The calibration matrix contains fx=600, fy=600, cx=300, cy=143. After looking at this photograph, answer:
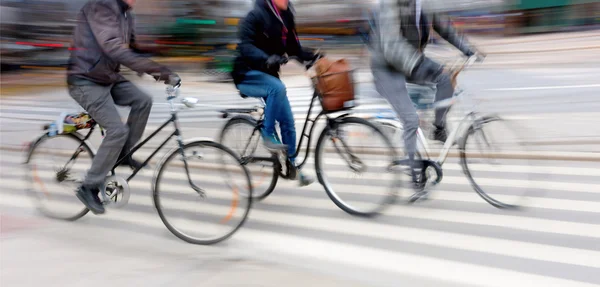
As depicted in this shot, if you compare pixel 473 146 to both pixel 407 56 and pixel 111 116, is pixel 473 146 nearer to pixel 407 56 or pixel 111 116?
pixel 407 56

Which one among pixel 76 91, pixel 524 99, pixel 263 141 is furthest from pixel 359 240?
pixel 524 99

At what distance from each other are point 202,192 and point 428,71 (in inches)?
72.2

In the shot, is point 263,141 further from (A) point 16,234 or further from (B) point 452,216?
(A) point 16,234

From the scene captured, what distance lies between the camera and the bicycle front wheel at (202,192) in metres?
4.00

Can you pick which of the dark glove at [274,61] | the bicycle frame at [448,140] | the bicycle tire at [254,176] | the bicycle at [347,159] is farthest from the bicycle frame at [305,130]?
the bicycle frame at [448,140]

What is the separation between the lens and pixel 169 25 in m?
14.5

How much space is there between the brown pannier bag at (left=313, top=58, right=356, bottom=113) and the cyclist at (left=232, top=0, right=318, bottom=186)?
1.01ft

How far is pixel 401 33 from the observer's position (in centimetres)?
422

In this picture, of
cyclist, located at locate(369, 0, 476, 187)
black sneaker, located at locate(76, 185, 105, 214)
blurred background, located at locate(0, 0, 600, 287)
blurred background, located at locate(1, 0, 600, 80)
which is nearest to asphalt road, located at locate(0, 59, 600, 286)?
blurred background, located at locate(0, 0, 600, 287)

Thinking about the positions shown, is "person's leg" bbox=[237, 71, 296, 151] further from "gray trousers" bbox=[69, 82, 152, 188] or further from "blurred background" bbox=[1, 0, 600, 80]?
"blurred background" bbox=[1, 0, 600, 80]

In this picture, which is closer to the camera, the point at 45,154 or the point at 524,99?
the point at 45,154

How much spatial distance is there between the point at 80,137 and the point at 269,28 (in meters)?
1.64

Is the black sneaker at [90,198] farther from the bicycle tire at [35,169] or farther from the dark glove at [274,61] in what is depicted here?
the dark glove at [274,61]

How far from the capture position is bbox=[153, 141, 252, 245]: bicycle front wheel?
157 inches
